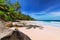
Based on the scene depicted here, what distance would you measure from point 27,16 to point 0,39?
86.3 feet

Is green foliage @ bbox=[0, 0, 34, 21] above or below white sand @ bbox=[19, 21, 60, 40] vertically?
Answer: above

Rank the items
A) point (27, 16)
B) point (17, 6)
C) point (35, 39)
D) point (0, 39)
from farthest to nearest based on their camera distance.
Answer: point (27, 16) → point (17, 6) → point (35, 39) → point (0, 39)

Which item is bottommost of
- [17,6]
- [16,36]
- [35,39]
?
[35,39]

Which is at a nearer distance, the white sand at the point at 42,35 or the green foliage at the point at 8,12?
the white sand at the point at 42,35

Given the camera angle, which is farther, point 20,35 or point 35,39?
point 35,39

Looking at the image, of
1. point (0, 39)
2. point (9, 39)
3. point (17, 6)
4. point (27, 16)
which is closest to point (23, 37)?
point (9, 39)

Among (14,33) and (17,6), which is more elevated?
(17,6)

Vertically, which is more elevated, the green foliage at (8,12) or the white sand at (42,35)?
the green foliage at (8,12)

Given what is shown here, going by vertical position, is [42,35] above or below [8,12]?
below

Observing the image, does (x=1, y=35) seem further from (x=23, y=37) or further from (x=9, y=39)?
(x=23, y=37)

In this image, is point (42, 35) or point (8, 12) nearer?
point (42, 35)

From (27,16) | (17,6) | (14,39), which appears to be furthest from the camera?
(27,16)

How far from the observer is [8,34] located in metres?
2.15

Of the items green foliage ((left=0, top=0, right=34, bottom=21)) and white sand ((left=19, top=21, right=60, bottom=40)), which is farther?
green foliage ((left=0, top=0, right=34, bottom=21))
